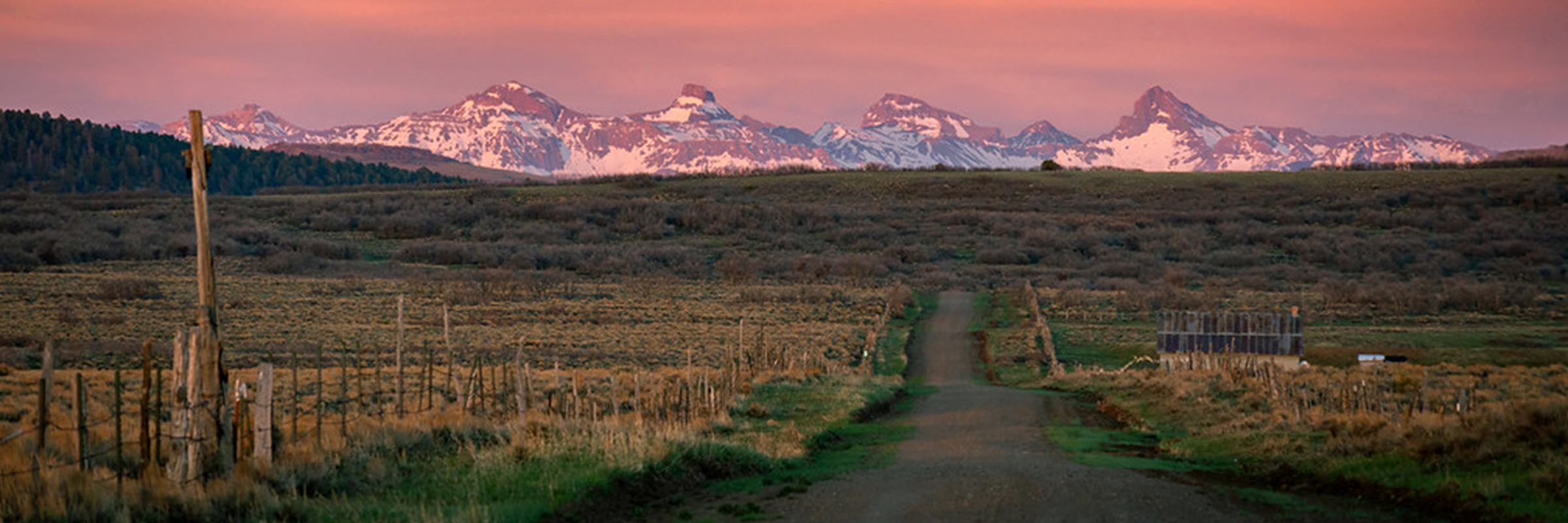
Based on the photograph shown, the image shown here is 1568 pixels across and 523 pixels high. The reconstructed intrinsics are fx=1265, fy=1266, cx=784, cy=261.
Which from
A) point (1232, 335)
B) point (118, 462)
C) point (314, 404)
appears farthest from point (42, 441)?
point (1232, 335)

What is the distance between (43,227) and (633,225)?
2203 inches

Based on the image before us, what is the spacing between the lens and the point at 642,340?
55.8m

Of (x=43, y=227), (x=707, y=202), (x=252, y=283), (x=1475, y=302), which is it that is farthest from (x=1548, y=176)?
(x=43, y=227)

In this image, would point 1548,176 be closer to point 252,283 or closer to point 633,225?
point 633,225

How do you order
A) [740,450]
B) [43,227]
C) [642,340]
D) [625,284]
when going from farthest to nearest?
[43,227] < [625,284] < [642,340] < [740,450]

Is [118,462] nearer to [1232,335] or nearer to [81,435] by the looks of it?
[81,435]

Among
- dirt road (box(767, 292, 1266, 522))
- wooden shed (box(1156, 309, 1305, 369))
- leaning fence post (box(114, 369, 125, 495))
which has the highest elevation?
leaning fence post (box(114, 369, 125, 495))

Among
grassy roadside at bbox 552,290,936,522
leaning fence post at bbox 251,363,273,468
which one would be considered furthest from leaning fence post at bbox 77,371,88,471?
grassy roadside at bbox 552,290,936,522

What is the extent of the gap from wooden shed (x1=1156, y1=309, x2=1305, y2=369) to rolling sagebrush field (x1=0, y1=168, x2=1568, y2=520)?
2.29m

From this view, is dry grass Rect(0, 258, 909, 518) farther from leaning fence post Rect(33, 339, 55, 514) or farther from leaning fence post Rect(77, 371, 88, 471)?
leaning fence post Rect(77, 371, 88, 471)

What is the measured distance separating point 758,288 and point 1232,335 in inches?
1607

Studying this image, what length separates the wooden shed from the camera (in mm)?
52844

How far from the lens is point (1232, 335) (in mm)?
54219

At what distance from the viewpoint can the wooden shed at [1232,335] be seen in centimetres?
5284
